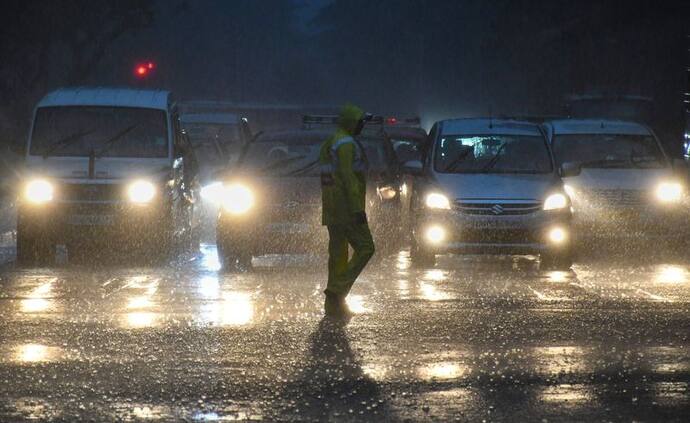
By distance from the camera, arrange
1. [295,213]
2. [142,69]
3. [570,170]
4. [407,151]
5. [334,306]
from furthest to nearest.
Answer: [142,69], [407,151], [570,170], [295,213], [334,306]

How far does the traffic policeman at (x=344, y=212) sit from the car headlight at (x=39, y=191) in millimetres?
6725

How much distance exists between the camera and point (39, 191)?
19.0 m

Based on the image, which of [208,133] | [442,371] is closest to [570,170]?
[442,371]

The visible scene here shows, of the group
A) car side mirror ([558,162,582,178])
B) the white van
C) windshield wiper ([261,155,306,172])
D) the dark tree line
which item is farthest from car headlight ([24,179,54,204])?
the dark tree line

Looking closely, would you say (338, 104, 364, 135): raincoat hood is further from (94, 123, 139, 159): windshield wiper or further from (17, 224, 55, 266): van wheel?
(94, 123, 139, 159): windshield wiper

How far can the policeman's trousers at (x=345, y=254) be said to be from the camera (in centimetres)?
1276

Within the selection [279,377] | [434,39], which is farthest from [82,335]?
[434,39]

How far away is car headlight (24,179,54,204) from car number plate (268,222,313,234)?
271 cm

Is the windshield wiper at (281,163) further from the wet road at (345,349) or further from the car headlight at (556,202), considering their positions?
the car headlight at (556,202)

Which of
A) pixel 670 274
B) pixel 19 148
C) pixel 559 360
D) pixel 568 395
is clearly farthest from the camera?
pixel 19 148

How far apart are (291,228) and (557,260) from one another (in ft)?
9.31

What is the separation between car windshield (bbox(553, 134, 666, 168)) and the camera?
21281 millimetres

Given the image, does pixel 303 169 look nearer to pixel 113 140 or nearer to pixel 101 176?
pixel 101 176

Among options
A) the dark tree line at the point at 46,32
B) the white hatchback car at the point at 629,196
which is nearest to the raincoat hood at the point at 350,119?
the white hatchback car at the point at 629,196
